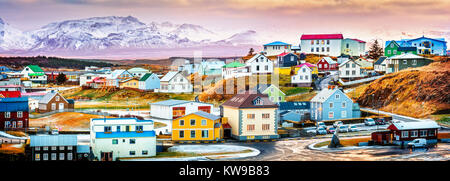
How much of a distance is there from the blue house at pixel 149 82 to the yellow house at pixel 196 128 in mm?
4566

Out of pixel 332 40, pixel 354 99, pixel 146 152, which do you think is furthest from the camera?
pixel 332 40

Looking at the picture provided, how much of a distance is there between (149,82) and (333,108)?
6.77 metres

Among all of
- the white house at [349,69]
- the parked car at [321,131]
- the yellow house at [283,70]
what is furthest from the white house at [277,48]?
the parked car at [321,131]

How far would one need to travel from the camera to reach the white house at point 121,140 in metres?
17.0

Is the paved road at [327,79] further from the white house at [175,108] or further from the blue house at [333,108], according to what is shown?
the white house at [175,108]

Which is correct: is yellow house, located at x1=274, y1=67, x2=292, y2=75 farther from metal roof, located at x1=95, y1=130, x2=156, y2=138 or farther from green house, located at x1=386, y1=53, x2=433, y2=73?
metal roof, located at x1=95, y1=130, x2=156, y2=138

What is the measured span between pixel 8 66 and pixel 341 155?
37.9ft

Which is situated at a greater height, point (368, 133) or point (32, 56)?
point (32, 56)

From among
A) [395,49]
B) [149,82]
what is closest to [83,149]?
[149,82]
